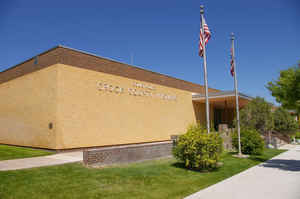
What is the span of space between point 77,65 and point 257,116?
15981mm

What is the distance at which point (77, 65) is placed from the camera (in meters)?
16.2

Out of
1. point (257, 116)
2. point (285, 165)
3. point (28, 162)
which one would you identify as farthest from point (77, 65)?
point (257, 116)

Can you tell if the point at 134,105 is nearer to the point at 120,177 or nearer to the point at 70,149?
the point at 70,149

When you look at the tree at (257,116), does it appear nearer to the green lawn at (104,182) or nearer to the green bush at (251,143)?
the green bush at (251,143)

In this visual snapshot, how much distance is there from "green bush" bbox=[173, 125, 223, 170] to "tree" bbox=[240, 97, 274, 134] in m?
12.2

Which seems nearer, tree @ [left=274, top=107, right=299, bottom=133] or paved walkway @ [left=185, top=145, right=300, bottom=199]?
paved walkway @ [left=185, top=145, right=300, bottom=199]

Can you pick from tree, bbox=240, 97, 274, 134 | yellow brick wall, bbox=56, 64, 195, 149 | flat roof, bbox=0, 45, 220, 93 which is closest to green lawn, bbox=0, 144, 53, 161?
yellow brick wall, bbox=56, 64, 195, 149

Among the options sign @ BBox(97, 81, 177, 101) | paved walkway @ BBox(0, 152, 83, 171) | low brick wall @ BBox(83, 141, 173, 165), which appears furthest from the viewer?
sign @ BBox(97, 81, 177, 101)

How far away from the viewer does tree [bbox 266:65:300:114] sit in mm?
11977

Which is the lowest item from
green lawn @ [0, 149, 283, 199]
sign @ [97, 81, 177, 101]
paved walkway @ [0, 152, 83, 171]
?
green lawn @ [0, 149, 283, 199]

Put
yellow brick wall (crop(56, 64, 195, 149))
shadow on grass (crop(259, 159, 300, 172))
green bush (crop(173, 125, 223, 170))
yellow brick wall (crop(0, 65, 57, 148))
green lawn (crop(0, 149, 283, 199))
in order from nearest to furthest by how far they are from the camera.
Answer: green lawn (crop(0, 149, 283, 199))
green bush (crop(173, 125, 223, 170))
shadow on grass (crop(259, 159, 300, 172))
yellow brick wall (crop(56, 64, 195, 149))
yellow brick wall (crop(0, 65, 57, 148))

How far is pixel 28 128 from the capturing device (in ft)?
55.7

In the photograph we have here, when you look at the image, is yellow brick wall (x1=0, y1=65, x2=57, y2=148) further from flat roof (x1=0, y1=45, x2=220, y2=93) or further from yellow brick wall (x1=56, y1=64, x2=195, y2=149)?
yellow brick wall (x1=56, y1=64, x2=195, y2=149)

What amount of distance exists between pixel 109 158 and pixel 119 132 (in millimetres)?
7933
